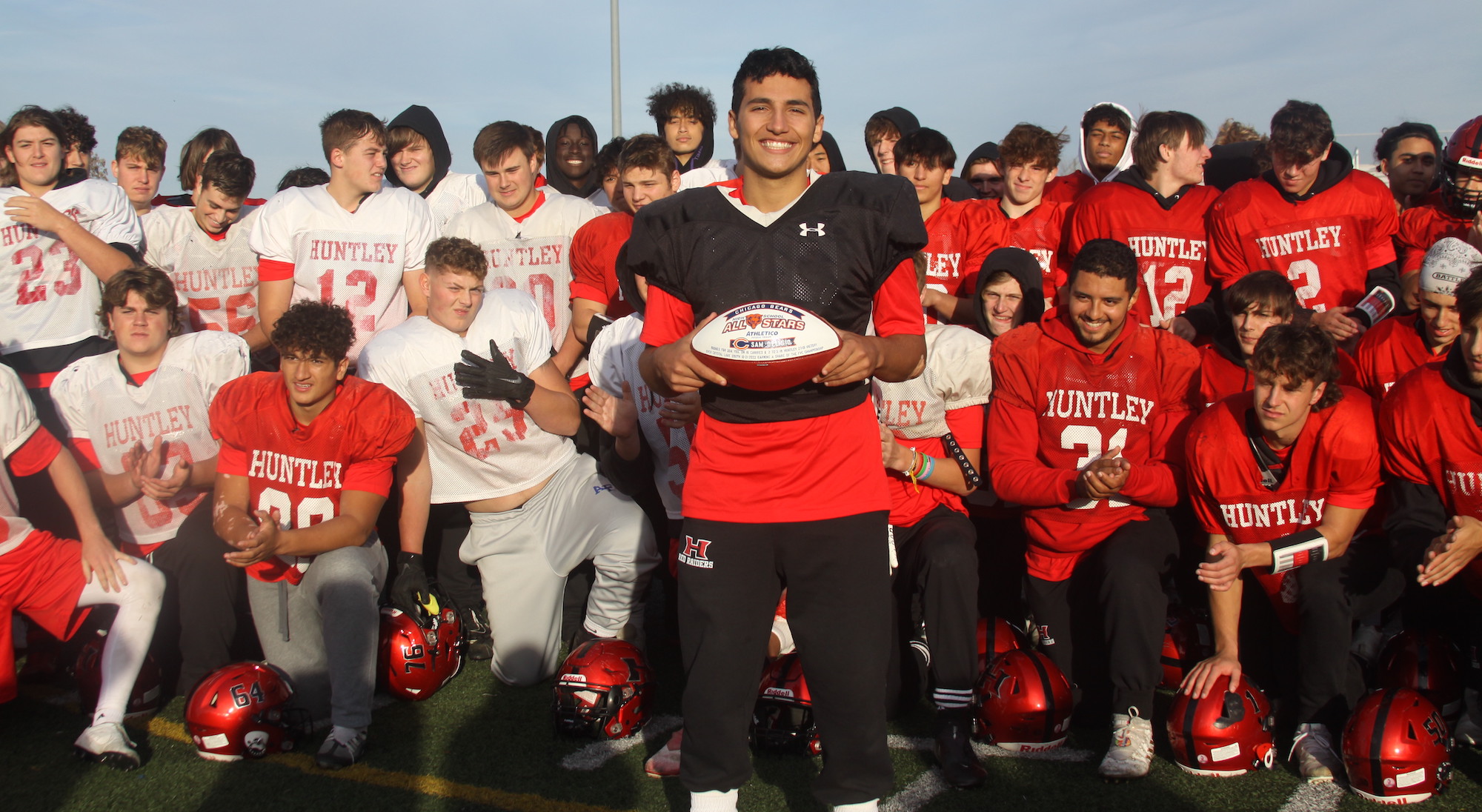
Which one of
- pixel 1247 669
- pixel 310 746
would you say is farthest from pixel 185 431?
pixel 1247 669

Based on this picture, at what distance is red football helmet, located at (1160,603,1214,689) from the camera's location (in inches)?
145

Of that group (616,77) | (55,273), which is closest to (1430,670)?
(55,273)

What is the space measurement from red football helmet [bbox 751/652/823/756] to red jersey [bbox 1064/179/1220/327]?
7.69 ft

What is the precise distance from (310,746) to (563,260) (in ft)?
8.53

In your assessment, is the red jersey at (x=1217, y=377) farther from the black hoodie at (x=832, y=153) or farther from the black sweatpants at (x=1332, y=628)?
the black hoodie at (x=832, y=153)

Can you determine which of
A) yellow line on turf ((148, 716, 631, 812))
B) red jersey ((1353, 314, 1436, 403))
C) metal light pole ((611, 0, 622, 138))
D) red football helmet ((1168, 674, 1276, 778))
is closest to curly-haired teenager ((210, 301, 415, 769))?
yellow line on turf ((148, 716, 631, 812))

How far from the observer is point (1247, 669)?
371 centimetres

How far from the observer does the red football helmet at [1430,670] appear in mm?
3320

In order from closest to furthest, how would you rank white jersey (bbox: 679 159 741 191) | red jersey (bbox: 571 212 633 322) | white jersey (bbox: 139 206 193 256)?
red jersey (bbox: 571 212 633 322) → white jersey (bbox: 139 206 193 256) → white jersey (bbox: 679 159 741 191)

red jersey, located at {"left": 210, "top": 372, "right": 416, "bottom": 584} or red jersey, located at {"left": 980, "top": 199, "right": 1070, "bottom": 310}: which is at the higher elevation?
red jersey, located at {"left": 980, "top": 199, "right": 1070, "bottom": 310}

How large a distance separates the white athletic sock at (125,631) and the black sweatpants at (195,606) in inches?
4.2

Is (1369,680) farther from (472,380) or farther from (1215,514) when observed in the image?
(472,380)

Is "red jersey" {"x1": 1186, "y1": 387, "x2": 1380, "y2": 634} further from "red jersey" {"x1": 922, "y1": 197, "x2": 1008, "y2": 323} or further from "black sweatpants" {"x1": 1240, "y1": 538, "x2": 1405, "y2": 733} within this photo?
"red jersey" {"x1": 922, "y1": 197, "x2": 1008, "y2": 323}

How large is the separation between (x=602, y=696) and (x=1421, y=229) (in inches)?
158
